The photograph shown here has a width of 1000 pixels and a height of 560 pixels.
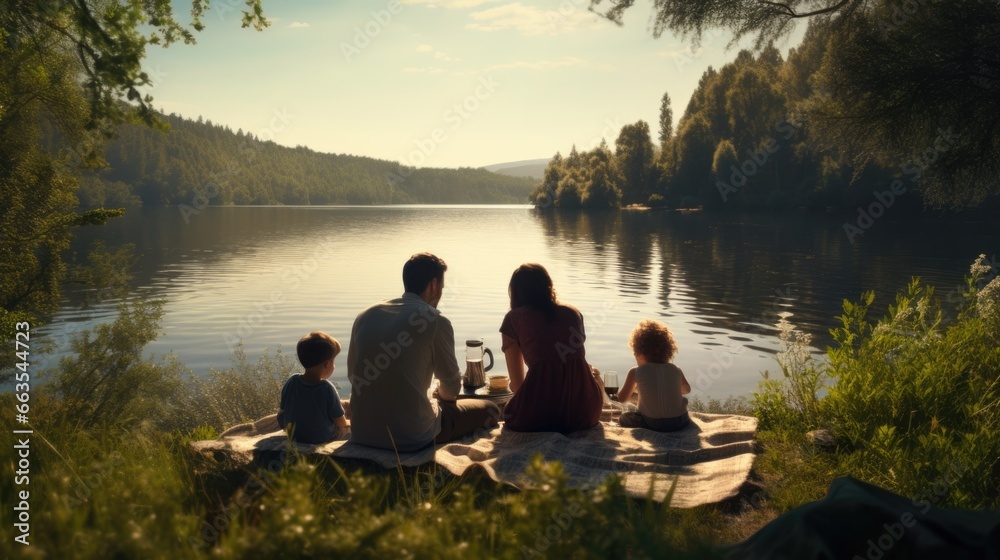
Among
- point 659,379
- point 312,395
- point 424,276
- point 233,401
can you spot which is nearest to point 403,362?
point 424,276

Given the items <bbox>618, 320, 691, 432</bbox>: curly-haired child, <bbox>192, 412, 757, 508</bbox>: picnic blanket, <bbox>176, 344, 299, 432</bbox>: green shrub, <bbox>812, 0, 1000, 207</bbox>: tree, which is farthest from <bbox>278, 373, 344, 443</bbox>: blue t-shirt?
<bbox>812, 0, 1000, 207</bbox>: tree

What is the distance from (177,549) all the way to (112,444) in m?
3.43

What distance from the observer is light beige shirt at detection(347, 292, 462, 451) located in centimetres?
510

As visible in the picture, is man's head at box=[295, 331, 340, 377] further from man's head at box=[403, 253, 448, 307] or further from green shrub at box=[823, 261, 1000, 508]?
green shrub at box=[823, 261, 1000, 508]

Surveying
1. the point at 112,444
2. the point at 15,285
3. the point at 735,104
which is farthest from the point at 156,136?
the point at 112,444

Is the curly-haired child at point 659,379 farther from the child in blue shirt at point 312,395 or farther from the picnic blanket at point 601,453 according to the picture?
the child in blue shirt at point 312,395

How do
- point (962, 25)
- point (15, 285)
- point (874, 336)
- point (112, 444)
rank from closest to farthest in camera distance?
point (112, 444)
point (874, 336)
point (962, 25)
point (15, 285)

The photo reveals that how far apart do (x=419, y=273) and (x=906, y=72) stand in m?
6.66

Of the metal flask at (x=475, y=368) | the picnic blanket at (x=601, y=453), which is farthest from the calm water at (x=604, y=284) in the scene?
the metal flask at (x=475, y=368)

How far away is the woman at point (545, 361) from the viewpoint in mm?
5902

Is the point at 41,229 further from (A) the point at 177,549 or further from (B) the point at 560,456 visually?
(A) the point at 177,549

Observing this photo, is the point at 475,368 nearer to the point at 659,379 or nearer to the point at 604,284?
the point at 659,379

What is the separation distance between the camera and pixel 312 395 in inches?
222

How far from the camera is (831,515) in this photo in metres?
2.56
